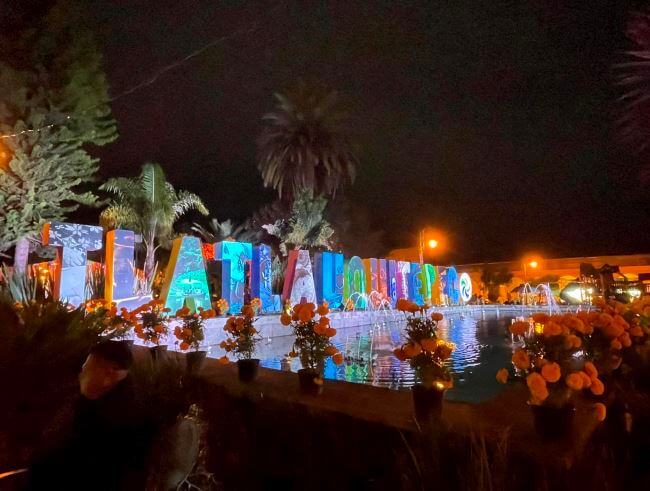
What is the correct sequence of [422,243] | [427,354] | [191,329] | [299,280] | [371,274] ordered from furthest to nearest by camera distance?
[422,243] → [371,274] → [299,280] → [191,329] → [427,354]

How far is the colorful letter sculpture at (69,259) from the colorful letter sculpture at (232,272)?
4.22 metres

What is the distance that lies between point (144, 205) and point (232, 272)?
320 inches

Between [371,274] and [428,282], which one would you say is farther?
[428,282]

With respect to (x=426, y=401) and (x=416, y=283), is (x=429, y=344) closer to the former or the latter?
(x=426, y=401)

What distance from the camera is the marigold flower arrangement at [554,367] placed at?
8.29 ft

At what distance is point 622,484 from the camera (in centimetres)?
235

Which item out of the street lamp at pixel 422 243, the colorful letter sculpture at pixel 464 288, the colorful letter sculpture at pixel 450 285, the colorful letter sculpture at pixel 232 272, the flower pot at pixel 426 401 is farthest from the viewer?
the colorful letter sculpture at pixel 464 288

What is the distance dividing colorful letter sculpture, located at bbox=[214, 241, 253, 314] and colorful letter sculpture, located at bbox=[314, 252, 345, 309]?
454cm

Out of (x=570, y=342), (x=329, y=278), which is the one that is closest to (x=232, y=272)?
(x=329, y=278)

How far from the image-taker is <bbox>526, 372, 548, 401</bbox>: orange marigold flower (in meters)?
2.51

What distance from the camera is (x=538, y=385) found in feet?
8.33

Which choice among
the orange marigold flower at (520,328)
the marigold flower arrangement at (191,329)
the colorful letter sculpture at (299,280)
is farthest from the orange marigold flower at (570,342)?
the colorful letter sculpture at (299,280)

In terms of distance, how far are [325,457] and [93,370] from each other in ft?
4.85

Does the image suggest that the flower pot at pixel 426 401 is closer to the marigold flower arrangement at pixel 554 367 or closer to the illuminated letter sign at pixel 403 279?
the marigold flower arrangement at pixel 554 367
